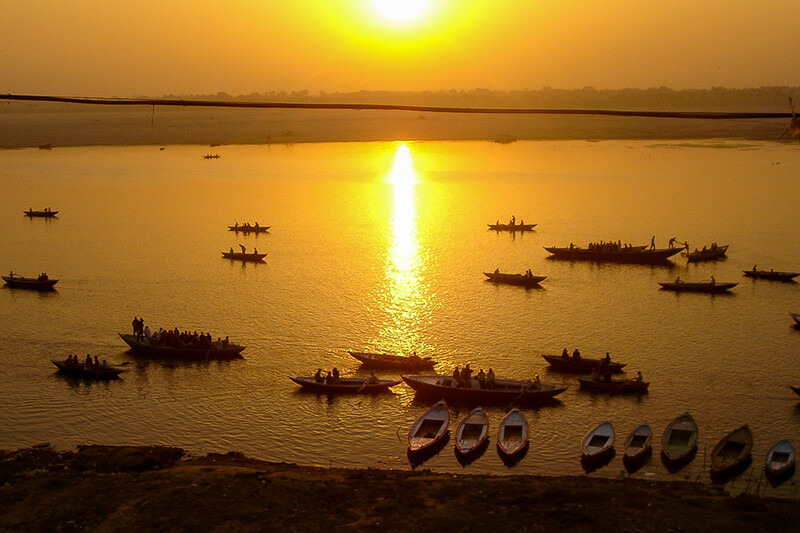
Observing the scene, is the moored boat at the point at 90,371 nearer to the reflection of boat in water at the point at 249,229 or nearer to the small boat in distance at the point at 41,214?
the reflection of boat in water at the point at 249,229

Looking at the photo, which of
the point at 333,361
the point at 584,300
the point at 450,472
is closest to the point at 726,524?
the point at 450,472

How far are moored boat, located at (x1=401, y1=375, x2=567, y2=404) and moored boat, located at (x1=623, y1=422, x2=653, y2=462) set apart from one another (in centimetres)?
466

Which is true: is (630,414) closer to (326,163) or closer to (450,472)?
(450,472)

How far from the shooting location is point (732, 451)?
83.9 feet

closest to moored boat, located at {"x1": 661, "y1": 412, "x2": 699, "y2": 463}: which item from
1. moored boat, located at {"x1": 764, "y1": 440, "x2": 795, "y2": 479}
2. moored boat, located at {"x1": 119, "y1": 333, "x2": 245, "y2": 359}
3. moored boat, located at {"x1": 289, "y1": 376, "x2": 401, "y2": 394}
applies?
moored boat, located at {"x1": 764, "y1": 440, "x2": 795, "y2": 479}

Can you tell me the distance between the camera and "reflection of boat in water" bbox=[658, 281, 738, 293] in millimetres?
49688

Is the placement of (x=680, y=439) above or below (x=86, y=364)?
below

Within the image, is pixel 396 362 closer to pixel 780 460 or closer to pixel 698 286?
pixel 780 460

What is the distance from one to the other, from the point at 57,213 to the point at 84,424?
59.1m

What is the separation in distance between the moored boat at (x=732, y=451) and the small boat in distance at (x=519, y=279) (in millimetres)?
25910

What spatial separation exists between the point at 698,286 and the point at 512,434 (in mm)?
27841

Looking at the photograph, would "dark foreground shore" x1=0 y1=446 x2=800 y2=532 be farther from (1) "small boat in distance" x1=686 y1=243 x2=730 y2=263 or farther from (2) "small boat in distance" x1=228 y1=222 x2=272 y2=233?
(2) "small boat in distance" x1=228 y1=222 x2=272 y2=233

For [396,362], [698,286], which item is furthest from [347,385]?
[698,286]

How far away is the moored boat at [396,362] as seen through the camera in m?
34.9
